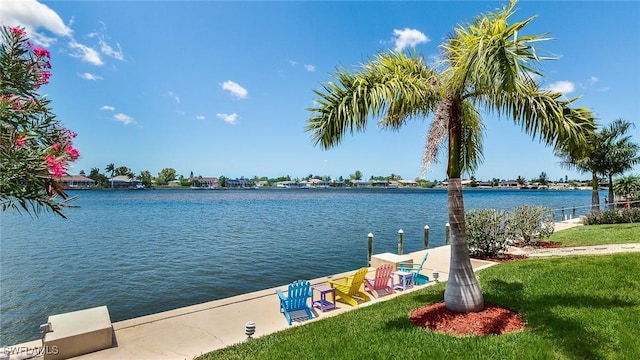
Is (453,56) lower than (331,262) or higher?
higher

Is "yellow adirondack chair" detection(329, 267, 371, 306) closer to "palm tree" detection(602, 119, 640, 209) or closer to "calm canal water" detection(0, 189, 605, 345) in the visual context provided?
"calm canal water" detection(0, 189, 605, 345)

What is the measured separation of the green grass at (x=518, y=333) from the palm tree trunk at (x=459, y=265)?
0.81 m

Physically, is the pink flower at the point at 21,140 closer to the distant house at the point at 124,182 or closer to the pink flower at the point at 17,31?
the pink flower at the point at 17,31

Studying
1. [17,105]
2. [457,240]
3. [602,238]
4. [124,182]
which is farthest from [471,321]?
[124,182]

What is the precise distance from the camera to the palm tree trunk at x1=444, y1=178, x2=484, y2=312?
5.93 m

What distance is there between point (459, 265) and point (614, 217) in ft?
68.2

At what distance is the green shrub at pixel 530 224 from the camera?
14539 millimetres

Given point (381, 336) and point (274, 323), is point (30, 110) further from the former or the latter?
point (274, 323)

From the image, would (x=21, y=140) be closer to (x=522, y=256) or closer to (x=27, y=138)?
(x=27, y=138)

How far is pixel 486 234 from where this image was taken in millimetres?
13281

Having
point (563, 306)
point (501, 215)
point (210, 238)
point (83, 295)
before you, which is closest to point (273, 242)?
point (210, 238)

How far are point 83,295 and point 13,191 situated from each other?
1313 centimetres

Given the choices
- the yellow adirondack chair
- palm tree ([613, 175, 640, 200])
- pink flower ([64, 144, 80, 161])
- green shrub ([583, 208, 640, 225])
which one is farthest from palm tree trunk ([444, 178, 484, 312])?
palm tree ([613, 175, 640, 200])

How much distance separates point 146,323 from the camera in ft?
27.1
